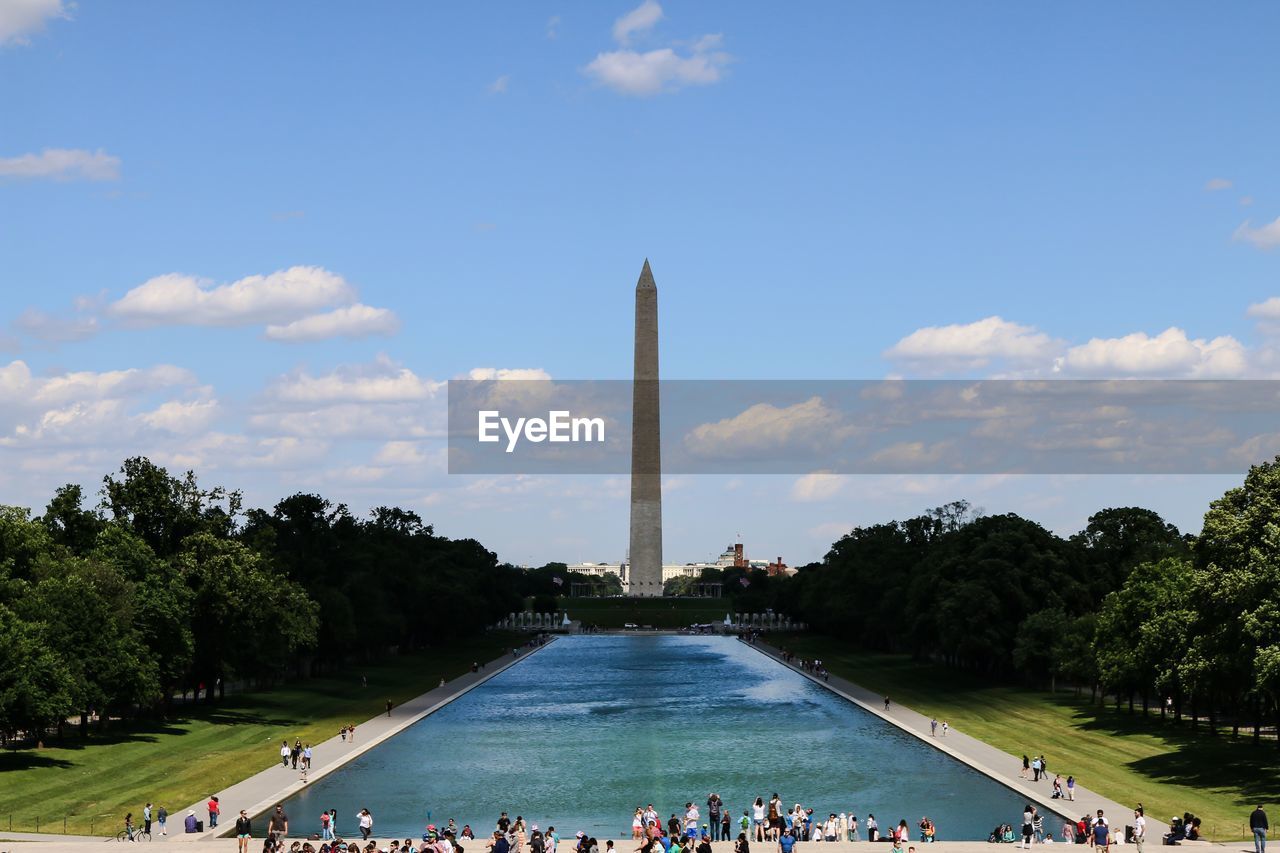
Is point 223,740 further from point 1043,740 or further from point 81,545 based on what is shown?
point 1043,740

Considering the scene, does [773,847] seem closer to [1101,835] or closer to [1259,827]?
[1101,835]

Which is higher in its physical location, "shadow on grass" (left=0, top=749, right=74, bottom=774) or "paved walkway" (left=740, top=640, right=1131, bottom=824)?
"shadow on grass" (left=0, top=749, right=74, bottom=774)

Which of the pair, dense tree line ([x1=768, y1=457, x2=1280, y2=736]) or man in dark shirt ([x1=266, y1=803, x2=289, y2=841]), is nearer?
man in dark shirt ([x1=266, y1=803, x2=289, y2=841])

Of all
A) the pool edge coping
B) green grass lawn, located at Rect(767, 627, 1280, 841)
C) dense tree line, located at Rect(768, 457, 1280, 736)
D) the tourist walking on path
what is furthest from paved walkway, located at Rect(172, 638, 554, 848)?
dense tree line, located at Rect(768, 457, 1280, 736)

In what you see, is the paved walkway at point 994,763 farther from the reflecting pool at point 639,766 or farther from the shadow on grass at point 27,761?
the shadow on grass at point 27,761

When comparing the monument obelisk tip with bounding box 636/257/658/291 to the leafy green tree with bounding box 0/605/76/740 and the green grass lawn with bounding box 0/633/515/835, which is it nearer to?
the green grass lawn with bounding box 0/633/515/835

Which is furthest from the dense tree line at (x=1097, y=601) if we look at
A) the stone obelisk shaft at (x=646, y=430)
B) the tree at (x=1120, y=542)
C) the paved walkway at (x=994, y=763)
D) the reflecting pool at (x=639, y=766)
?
the stone obelisk shaft at (x=646, y=430)
